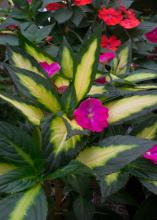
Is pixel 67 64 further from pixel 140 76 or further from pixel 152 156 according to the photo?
pixel 152 156

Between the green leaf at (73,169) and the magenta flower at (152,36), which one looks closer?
the green leaf at (73,169)

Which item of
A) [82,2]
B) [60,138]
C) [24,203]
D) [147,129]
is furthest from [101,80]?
[82,2]

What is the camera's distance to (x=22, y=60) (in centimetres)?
95

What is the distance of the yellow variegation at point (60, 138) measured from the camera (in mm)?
830

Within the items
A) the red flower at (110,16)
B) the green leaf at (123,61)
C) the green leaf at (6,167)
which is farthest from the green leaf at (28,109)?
the red flower at (110,16)

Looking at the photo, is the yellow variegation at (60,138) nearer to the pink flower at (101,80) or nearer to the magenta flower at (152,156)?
the magenta flower at (152,156)

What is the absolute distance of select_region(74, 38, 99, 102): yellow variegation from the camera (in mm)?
887

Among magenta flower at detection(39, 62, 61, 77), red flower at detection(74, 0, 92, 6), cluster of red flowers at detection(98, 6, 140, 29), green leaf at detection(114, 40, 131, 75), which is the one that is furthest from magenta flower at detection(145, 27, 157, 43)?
magenta flower at detection(39, 62, 61, 77)

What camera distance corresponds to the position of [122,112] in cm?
88

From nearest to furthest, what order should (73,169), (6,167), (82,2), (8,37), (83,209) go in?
1. (73,169)
2. (6,167)
3. (83,209)
4. (8,37)
5. (82,2)

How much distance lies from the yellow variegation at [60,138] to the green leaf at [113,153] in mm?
47

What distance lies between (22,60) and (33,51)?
9cm

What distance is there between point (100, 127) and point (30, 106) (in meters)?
0.16

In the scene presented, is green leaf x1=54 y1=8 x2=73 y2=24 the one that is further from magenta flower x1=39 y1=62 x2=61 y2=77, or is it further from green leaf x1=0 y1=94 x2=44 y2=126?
green leaf x1=0 y1=94 x2=44 y2=126
